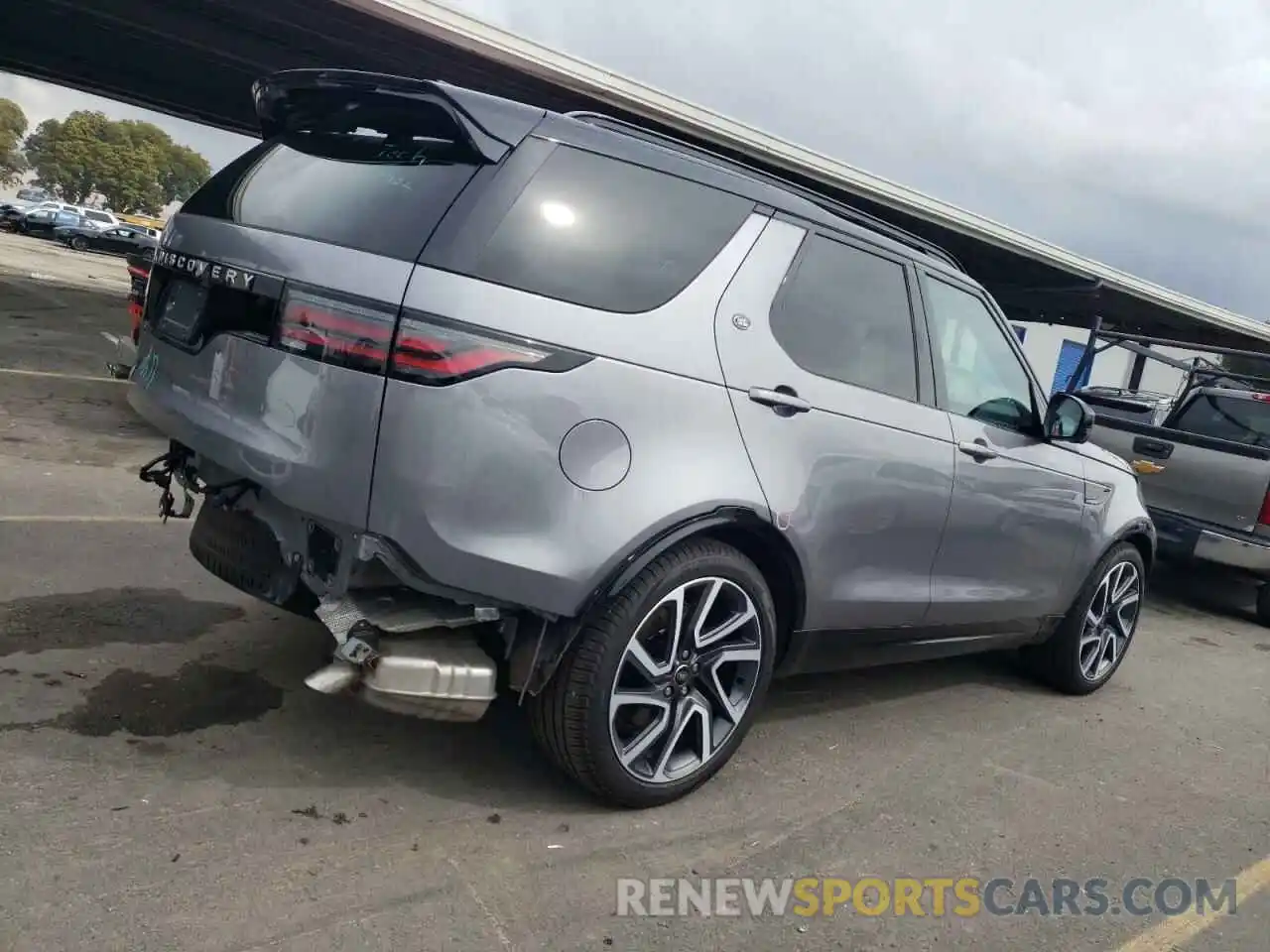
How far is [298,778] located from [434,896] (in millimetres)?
708

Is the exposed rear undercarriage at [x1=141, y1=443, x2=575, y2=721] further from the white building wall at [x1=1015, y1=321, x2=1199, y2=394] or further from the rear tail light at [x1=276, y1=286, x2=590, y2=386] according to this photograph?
the white building wall at [x1=1015, y1=321, x2=1199, y2=394]

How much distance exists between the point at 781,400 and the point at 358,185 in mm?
1418

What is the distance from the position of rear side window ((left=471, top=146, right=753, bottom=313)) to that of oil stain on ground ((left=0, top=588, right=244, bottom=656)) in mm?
2301

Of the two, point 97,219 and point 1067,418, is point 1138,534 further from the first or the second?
point 97,219

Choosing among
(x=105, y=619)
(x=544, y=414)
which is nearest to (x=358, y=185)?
(x=544, y=414)

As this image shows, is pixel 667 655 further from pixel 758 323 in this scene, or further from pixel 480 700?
pixel 758 323

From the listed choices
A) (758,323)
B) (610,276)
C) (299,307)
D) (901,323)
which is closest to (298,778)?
(299,307)

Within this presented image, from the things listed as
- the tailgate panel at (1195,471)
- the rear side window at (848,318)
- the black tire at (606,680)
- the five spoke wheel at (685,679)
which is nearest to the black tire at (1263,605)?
the tailgate panel at (1195,471)

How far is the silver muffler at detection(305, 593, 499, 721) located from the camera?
279 centimetres

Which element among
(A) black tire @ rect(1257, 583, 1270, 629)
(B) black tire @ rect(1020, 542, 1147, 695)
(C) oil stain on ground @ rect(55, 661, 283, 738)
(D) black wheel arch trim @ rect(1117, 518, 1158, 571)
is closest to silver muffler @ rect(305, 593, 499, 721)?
(C) oil stain on ground @ rect(55, 661, 283, 738)

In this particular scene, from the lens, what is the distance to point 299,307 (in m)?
2.78

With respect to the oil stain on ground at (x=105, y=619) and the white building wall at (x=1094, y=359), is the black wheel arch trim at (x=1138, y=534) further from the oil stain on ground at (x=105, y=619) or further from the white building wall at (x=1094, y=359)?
the white building wall at (x=1094, y=359)

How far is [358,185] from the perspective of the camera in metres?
3.00

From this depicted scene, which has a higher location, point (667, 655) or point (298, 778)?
point (667, 655)
